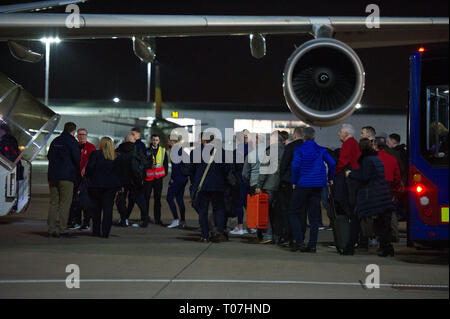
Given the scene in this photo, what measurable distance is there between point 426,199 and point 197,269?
9.66 feet

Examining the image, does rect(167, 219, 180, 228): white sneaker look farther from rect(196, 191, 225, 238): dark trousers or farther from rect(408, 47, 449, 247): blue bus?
rect(408, 47, 449, 247): blue bus

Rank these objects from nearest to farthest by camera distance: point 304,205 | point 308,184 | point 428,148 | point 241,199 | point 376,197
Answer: point 428,148
point 376,197
point 308,184
point 304,205
point 241,199

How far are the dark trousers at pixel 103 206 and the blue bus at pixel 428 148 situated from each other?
16.2ft

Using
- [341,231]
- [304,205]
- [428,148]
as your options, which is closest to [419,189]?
[428,148]

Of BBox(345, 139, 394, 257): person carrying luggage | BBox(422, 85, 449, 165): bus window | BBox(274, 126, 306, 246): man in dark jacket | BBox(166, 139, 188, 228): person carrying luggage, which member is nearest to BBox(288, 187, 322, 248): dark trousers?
BBox(274, 126, 306, 246): man in dark jacket

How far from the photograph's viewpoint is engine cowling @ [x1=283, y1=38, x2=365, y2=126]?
8117 mm

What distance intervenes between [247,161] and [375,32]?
10.4 feet

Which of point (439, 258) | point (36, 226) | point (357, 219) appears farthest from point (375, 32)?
point (36, 226)

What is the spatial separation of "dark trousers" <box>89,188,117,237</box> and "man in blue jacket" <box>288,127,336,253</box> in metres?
3.09

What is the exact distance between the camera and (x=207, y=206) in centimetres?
1034

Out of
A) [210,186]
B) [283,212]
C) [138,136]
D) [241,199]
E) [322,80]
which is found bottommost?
[283,212]

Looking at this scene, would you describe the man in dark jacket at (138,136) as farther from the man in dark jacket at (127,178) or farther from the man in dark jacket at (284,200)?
the man in dark jacket at (284,200)

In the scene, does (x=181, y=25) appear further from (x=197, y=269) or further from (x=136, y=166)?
(x=136, y=166)

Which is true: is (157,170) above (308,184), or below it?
above
